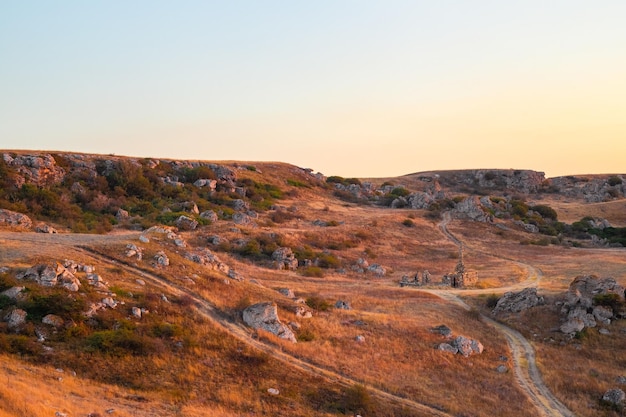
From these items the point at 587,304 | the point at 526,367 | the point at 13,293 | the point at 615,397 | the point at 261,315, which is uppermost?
the point at 13,293

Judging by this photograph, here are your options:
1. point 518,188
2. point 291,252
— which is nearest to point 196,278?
point 291,252

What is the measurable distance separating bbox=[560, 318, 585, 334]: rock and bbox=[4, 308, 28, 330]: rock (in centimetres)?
3150

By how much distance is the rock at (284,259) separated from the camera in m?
51.0

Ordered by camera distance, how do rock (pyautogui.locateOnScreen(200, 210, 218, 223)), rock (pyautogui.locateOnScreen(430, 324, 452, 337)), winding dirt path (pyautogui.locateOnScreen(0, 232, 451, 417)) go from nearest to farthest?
winding dirt path (pyautogui.locateOnScreen(0, 232, 451, 417))
rock (pyautogui.locateOnScreen(430, 324, 452, 337))
rock (pyautogui.locateOnScreen(200, 210, 218, 223))

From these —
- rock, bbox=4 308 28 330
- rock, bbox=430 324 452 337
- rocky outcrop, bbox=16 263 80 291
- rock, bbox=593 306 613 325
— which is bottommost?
rock, bbox=430 324 452 337

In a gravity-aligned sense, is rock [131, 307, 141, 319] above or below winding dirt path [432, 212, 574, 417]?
above

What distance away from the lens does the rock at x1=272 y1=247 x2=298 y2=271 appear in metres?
51.0

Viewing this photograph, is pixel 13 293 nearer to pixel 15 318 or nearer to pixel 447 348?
pixel 15 318

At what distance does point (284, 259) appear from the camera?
51844 millimetres

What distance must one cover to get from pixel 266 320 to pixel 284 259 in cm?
2461

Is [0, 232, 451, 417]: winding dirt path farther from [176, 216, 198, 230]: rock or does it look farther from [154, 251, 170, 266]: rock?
[176, 216, 198, 230]: rock

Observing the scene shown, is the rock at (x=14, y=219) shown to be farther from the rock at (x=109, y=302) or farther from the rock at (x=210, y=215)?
the rock at (x=109, y=302)

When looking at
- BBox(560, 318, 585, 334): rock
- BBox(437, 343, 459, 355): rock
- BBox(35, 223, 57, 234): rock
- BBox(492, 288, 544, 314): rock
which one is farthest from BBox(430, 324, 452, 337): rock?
BBox(35, 223, 57, 234): rock

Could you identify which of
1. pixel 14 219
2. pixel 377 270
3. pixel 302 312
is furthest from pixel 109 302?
pixel 377 270
